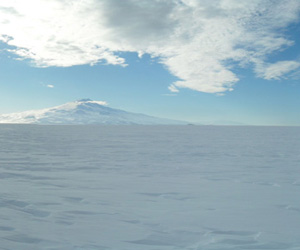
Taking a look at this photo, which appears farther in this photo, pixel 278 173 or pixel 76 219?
pixel 278 173

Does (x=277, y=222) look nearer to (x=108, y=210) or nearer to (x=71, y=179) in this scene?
(x=108, y=210)

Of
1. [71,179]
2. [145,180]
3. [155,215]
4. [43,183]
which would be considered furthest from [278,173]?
[43,183]

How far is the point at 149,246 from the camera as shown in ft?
17.6

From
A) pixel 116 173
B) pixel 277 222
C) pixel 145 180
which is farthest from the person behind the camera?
pixel 116 173

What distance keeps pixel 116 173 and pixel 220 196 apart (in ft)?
17.8

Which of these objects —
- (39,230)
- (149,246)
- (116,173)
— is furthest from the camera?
(116,173)

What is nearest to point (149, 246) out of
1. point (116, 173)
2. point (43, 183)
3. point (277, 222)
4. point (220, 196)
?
point (277, 222)

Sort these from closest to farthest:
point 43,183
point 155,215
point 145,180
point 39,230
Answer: point 39,230
point 155,215
point 43,183
point 145,180

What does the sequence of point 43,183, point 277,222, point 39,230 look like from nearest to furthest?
1. point 39,230
2. point 277,222
3. point 43,183

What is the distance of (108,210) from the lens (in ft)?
24.9

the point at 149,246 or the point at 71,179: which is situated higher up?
the point at 71,179

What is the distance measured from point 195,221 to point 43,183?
6444 mm

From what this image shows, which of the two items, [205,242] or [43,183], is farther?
[43,183]

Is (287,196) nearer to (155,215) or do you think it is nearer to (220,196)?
(220,196)
